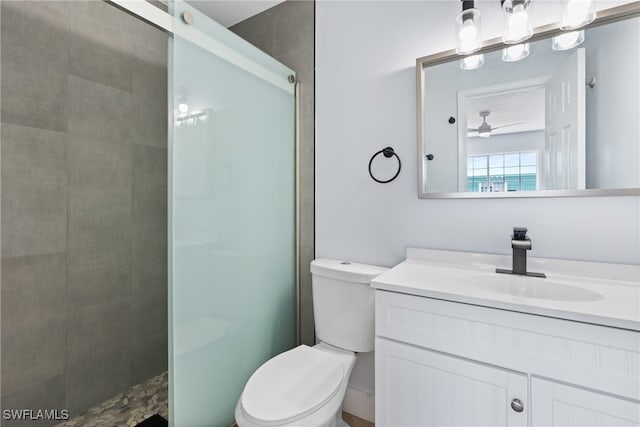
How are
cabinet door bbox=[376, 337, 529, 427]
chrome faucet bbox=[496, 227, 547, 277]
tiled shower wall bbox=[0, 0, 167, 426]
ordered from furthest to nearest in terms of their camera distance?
tiled shower wall bbox=[0, 0, 167, 426], chrome faucet bbox=[496, 227, 547, 277], cabinet door bbox=[376, 337, 529, 427]

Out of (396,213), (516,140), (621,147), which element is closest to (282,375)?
(396,213)

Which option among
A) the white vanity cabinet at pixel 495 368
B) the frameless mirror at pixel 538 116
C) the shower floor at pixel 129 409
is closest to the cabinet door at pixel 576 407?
the white vanity cabinet at pixel 495 368

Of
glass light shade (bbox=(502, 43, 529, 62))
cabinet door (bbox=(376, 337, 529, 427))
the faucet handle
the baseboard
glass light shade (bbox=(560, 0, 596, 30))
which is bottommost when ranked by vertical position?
the baseboard

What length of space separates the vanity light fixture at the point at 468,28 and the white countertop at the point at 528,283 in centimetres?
88

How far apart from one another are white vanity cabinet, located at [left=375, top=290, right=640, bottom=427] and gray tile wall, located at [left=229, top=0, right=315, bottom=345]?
2.69ft

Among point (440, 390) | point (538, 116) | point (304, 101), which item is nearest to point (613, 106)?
point (538, 116)

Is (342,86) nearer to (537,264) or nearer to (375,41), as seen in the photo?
(375,41)

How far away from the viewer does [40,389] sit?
140 cm

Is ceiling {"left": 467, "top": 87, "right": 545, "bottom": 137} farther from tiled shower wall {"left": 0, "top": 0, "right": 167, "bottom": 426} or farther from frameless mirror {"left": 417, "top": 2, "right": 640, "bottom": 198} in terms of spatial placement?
tiled shower wall {"left": 0, "top": 0, "right": 167, "bottom": 426}

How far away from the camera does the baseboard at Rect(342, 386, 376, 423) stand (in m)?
1.54

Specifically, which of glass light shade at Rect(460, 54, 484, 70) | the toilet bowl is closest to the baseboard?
the toilet bowl

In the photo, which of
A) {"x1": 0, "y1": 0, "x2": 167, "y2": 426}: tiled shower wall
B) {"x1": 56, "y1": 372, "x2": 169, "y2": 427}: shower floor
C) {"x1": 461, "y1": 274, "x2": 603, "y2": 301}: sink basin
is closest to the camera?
{"x1": 461, "y1": 274, "x2": 603, "y2": 301}: sink basin

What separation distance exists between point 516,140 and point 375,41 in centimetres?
85

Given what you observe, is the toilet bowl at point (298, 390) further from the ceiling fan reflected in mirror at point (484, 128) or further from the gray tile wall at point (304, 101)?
the ceiling fan reflected in mirror at point (484, 128)
